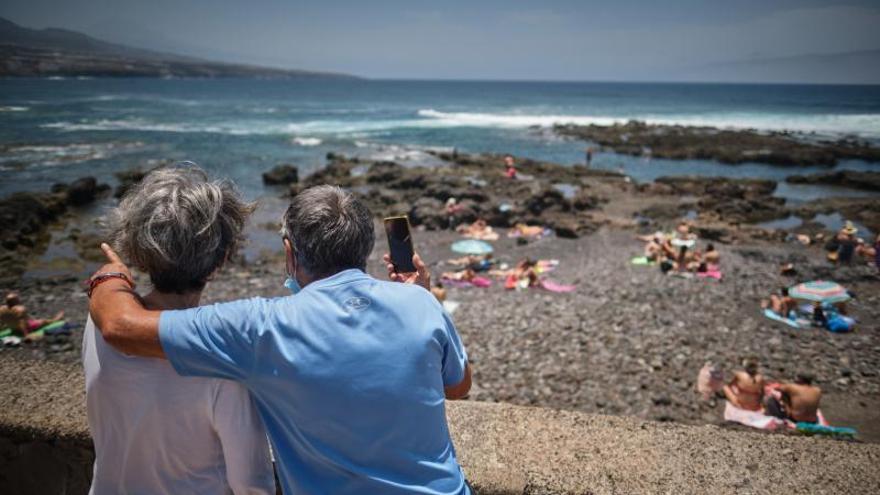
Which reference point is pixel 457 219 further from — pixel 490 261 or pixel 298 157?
pixel 298 157

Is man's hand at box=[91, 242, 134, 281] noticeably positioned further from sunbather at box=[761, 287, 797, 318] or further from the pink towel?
sunbather at box=[761, 287, 797, 318]

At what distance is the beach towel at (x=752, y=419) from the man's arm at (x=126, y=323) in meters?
6.79

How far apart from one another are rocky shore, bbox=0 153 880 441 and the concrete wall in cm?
88

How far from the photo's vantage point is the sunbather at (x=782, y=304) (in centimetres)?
949

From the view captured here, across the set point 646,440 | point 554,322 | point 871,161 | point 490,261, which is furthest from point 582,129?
point 646,440

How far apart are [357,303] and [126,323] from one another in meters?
0.60

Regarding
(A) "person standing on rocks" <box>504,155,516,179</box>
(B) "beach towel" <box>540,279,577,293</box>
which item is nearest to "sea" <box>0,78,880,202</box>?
(A) "person standing on rocks" <box>504,155,516,179</box>

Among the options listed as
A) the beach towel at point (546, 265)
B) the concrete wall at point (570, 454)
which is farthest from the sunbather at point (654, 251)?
the concrete wall at point (570, 454)

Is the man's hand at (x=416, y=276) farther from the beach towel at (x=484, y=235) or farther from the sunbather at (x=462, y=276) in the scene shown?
the beach towel at (x=484, y=235)

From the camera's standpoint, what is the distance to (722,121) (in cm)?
5397

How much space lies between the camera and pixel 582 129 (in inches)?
1822

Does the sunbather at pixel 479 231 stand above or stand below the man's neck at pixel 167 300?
below

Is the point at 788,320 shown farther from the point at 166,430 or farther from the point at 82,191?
the point at 82,191

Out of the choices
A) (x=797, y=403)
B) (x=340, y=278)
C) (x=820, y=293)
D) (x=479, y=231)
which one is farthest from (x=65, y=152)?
(x=820, y=293)
